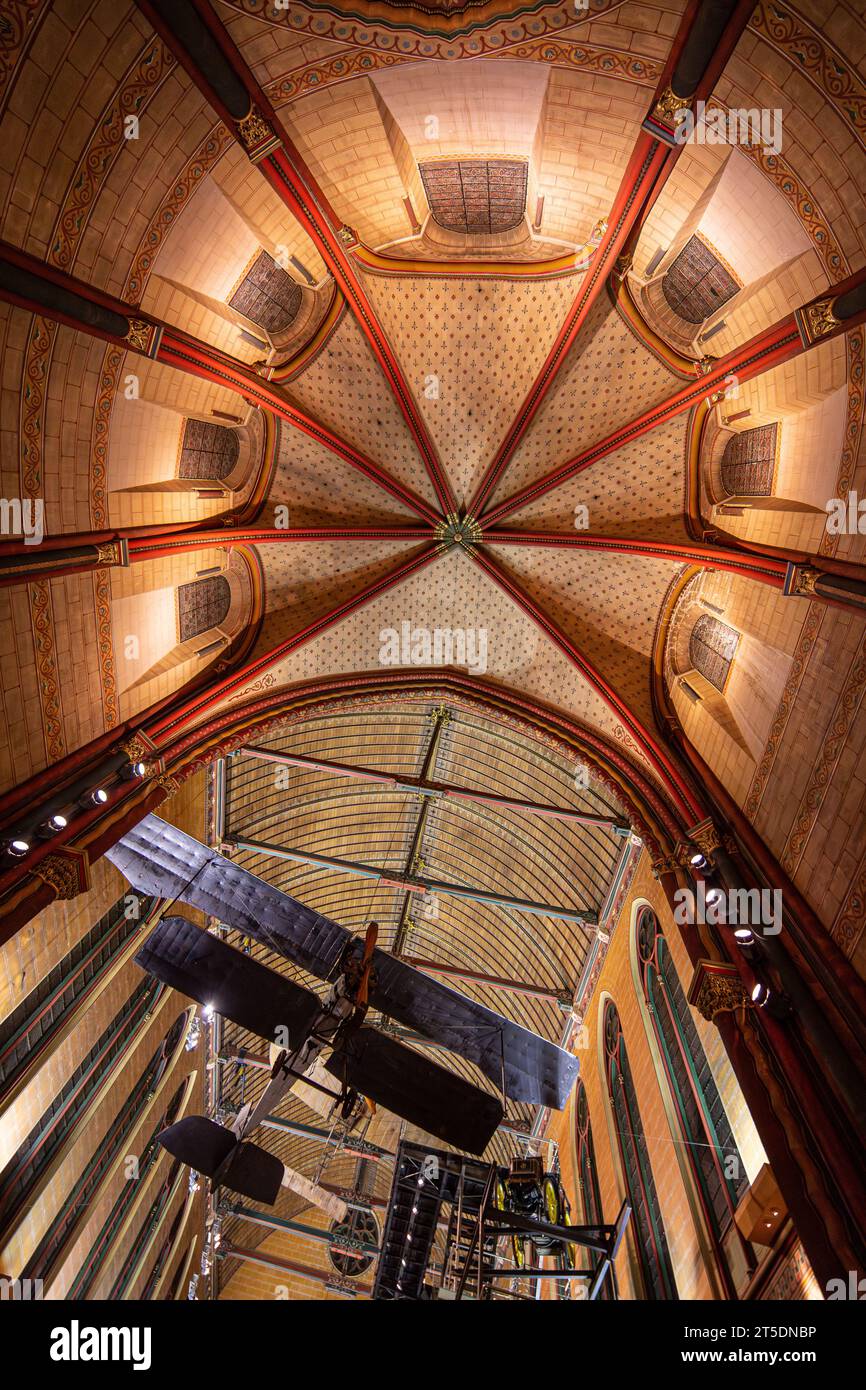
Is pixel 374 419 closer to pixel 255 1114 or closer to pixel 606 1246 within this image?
pixel 255 1114

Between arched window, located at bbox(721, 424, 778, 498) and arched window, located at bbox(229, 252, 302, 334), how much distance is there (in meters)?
8.16

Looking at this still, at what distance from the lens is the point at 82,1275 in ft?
46.7

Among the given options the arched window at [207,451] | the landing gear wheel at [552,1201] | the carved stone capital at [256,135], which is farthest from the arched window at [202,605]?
the landing gear wheel at [552,1201]

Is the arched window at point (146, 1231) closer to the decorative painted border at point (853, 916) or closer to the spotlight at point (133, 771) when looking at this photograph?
the spotlight at point (133, 771)

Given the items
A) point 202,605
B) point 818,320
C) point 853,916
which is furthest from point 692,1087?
point 202,605

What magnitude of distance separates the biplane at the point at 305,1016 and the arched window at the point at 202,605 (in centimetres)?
378

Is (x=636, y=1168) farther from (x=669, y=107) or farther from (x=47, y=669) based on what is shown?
(x=669, y=107)

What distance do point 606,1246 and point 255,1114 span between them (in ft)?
19.0

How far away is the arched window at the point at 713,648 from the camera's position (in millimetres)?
13336

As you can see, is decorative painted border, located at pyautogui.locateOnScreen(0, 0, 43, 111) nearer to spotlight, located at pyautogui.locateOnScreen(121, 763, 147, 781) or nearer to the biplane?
spotlight, located at pyautogui.locateOnScreen(121, 763, 147, 781)

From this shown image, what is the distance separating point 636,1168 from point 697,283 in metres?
15.4

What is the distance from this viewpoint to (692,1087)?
12.0 m

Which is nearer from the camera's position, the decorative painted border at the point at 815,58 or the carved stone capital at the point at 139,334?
the decorative painted border at the point at 815,58
